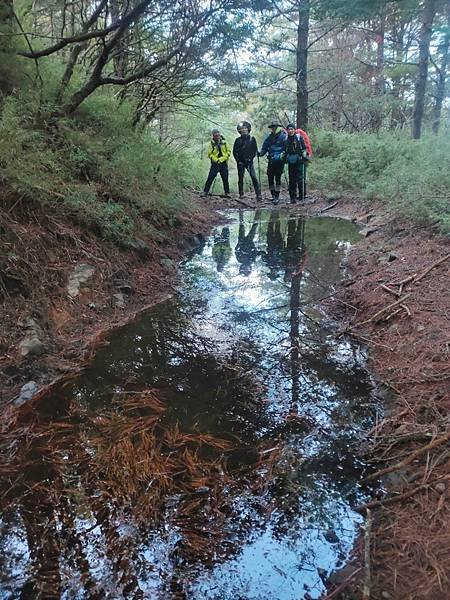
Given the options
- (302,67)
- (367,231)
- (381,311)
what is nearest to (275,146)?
(367,231)

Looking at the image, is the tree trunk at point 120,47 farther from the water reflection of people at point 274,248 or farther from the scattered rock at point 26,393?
the scattered rock at point 26,393

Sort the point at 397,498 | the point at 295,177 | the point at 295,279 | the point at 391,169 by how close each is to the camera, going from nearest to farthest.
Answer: the point at 397,498, the point at 295,279, the point at 391,169, the point at 295,177

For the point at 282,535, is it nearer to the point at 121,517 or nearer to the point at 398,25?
the point at 121,517

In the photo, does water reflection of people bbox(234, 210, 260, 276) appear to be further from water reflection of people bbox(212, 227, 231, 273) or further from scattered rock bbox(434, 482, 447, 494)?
scattered rock bbox(434, 482, 447, 494)

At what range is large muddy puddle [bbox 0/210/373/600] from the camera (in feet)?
8.22

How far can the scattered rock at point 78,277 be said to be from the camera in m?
5.58

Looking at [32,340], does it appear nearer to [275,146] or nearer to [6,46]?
[6,46]

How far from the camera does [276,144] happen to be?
13062mm

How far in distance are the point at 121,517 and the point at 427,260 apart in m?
5.29

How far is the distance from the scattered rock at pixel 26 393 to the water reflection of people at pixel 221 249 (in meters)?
4.30

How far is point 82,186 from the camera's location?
250 inches

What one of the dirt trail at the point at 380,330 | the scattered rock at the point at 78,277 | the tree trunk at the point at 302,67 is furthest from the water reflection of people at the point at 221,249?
the tree trunk at the point at 302,67

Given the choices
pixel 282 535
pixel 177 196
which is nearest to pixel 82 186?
pixel 177 196

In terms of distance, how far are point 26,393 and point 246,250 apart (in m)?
5.99
